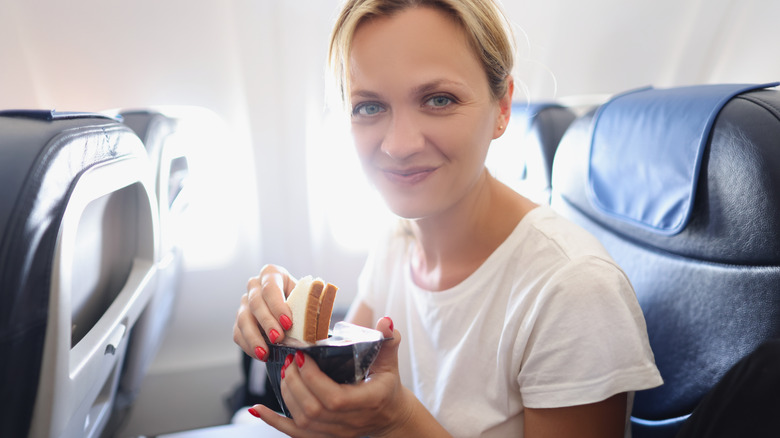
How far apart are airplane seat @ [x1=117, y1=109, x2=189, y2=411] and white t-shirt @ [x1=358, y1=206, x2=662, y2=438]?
772 millimetres

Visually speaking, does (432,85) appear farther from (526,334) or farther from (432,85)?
(526,334)

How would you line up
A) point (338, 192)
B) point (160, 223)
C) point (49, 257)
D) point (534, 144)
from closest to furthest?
point (49, 257) < point (160, 223) < point (534, 144) < point (338, 192)

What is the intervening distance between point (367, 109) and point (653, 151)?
0.63 metres

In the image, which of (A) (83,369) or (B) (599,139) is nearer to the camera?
(A) (83,369)

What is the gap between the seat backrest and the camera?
5.04 ft

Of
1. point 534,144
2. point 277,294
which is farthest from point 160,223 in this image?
point 534,144

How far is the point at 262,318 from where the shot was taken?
2.67 ft

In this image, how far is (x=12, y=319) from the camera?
554mm

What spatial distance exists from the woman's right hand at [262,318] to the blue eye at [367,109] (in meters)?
A: 0.42

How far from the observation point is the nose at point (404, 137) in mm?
886

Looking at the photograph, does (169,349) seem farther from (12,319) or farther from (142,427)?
(12,319)

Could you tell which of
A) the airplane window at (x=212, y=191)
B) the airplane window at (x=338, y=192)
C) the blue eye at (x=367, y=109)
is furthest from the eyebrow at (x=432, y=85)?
the airplane window at (x=212, y=191)

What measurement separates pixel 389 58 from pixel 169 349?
2.09 meters

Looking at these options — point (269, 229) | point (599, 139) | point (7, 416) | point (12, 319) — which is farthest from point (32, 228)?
point (269, 229)
